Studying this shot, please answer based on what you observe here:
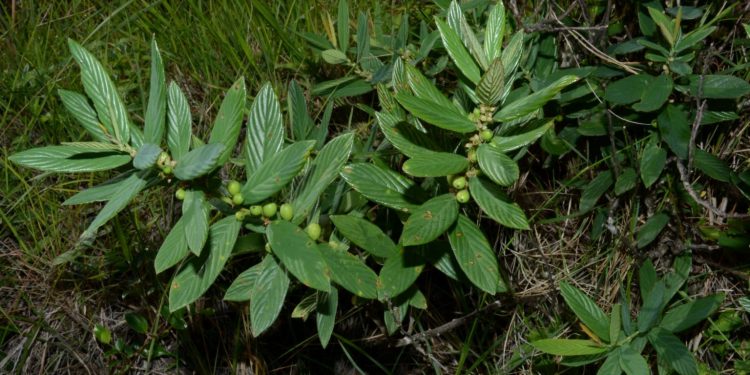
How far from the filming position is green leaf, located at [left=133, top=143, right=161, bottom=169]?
1266mm

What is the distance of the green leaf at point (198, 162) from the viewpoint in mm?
1232

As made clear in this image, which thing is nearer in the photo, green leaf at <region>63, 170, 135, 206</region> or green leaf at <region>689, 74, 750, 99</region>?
green leaf at <region>63, 170, 135, 206</region>

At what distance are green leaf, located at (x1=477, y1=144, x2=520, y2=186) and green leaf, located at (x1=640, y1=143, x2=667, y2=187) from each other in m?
0.62

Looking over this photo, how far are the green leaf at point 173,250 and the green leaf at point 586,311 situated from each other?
88 cm

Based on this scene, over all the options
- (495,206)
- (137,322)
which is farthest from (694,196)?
(137,322)

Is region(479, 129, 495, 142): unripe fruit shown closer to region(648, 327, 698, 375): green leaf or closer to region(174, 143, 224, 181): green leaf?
region(174, 143, 224, 181): green leaf

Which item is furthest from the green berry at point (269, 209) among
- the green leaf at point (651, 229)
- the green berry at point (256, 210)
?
the green leaf at point (651, 229)

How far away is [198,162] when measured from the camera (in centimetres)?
126

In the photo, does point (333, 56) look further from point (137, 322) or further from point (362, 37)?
point (137, 322)

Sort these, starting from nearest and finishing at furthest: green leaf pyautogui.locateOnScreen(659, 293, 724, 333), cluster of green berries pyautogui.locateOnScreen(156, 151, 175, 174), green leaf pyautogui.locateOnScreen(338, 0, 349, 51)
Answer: cluster of green berries pyautogui.locateOnScreen(156, 151, 175, 174) → green leaf pyautogui.locateOnScreen(659, 293, 724, 333) → green leaf pyautogui.locateOnScreen(338, 0, 349, 51)

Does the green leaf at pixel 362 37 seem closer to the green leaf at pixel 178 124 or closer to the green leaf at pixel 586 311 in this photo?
the green leaf at pixel 178 124

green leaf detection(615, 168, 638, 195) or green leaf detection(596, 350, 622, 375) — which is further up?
green leaf detection(615, 168, 638, 195)

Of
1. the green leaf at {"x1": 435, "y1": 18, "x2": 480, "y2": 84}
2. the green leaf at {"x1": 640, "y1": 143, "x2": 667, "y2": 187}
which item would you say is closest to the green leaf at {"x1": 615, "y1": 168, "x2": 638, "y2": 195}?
the green leaf at {"x1": 640, "y1": 143, "x2": 667, "y2": 187}

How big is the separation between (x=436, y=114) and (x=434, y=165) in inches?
3.7
